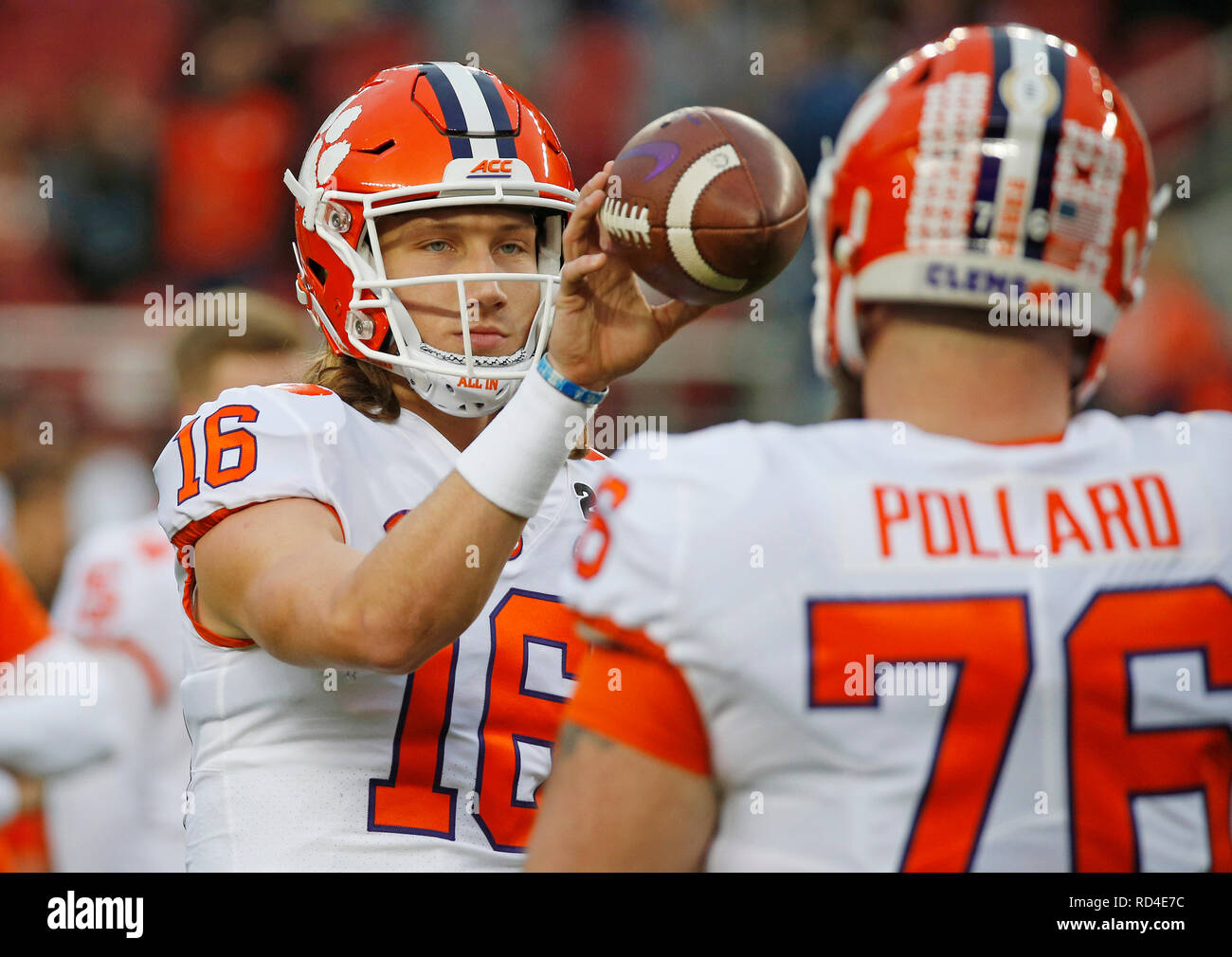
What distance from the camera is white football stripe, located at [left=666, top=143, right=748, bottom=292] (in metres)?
1.92

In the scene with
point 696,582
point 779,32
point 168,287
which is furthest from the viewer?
point 779,32

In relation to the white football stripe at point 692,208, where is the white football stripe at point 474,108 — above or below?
above

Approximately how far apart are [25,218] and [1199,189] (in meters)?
6.10

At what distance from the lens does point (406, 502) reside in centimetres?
237

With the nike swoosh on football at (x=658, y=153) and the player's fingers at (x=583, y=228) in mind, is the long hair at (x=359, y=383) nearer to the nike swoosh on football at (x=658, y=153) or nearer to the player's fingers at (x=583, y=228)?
the player's fingers at (x=583, y=228)

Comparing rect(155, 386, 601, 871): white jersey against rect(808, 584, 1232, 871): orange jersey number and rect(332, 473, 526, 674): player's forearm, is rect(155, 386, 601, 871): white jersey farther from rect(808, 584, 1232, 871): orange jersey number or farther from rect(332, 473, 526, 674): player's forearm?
rect(808, 584, 1232, 871): orange jersey number

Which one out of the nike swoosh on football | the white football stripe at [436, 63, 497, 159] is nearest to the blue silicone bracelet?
the nike swoosh on football

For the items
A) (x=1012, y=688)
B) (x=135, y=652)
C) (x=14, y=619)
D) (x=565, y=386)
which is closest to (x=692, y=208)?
(x=565, y=386)

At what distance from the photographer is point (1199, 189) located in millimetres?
7785

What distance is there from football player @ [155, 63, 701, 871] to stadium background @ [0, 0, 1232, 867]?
13.8 ft

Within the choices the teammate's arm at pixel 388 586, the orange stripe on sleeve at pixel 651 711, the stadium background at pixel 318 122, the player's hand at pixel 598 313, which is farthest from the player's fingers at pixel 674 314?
the stadium background at pixel 318 122

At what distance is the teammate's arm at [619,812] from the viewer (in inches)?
56.2
